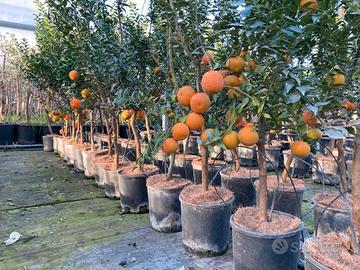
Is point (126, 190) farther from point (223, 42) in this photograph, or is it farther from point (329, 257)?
point (329, 257)

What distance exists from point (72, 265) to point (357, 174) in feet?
5.09

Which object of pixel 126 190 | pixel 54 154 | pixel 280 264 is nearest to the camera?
pixel 280 264

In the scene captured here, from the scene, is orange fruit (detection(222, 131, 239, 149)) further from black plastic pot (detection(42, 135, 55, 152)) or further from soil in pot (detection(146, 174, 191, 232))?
black plastic pot (detection(42, 135, 55, 152))

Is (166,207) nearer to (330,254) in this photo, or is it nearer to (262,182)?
(262,182)

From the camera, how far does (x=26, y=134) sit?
21.7ft

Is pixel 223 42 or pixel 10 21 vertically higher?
pixel 10 21

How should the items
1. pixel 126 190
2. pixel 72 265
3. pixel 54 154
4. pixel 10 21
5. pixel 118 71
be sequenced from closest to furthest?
pixel 72 265 → pixel 118 71 → pixel 126 190 → pixel 54 154 → pixel 10 21

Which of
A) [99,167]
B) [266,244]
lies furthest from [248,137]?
[99,167]

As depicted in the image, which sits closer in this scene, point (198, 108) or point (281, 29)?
point (281, 29)

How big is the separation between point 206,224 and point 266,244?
48 cm

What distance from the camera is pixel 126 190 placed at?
263cm

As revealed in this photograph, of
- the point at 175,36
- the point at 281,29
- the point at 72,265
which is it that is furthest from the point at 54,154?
the point at 281,29

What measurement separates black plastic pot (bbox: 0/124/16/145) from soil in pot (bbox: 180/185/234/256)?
5821 mm

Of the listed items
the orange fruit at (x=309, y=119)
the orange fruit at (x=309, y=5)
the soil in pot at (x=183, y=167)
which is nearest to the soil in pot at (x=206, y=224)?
the orange fruit at (x=309, y=119)
